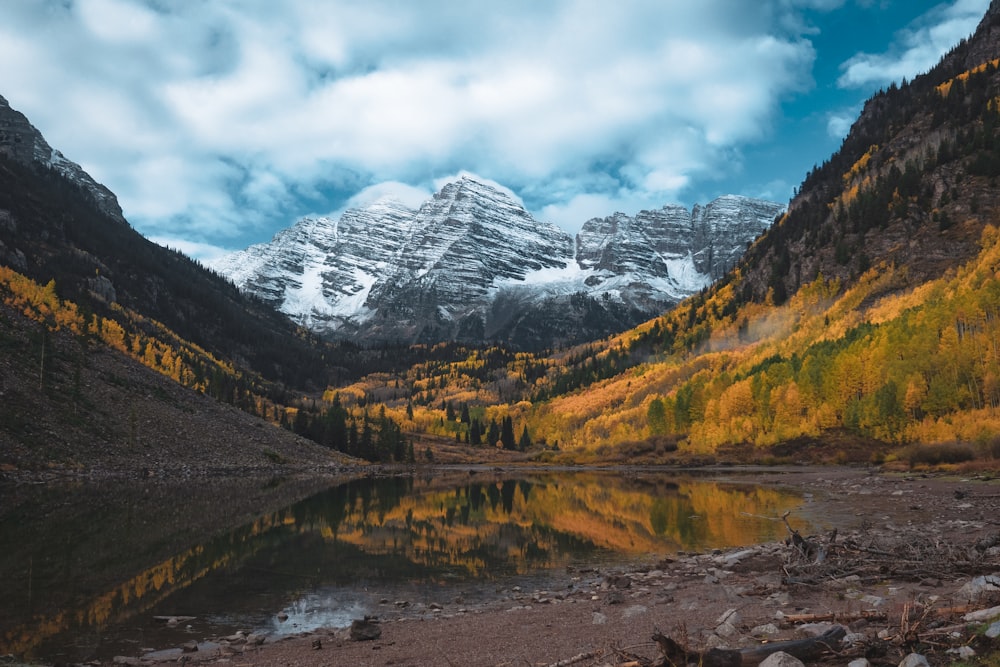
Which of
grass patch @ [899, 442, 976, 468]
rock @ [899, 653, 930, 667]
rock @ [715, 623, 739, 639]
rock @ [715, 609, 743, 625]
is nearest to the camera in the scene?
rock @ [899, 653, 930, 667]

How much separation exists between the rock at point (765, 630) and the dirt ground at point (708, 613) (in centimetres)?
4

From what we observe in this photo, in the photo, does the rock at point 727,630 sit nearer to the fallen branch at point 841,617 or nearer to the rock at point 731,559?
the fallen branch at point 841,617

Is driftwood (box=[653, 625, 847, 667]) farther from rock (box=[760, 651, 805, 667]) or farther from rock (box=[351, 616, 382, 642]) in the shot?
rock (box=[351, 616, 382, 642])

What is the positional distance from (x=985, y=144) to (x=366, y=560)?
19081 centimetres

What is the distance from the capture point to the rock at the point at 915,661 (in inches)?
312

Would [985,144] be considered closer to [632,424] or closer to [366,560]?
[632,424]

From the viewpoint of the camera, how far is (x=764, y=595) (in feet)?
55.3

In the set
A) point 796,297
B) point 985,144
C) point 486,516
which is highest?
point 985,144

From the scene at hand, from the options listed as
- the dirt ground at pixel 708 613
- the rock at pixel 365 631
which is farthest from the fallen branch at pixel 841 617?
the rock at pixel 365 631

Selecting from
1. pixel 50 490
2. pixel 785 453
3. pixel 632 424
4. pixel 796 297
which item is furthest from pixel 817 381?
→ pixel 50 490

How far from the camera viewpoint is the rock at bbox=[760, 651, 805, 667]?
833cm

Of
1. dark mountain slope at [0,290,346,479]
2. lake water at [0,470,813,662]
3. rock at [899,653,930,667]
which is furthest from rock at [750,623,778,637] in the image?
dark mountain slope at [0,290,346,479]

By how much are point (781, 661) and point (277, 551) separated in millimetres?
30733

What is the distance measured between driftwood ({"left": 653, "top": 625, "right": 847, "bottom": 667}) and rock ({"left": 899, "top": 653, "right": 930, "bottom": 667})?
121 cm
